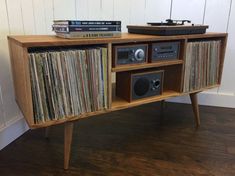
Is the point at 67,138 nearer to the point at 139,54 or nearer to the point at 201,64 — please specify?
the point at 139,54

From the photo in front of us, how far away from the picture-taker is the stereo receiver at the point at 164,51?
Result: 43.3 inches

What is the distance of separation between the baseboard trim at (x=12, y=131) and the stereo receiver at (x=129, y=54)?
0.67 meters

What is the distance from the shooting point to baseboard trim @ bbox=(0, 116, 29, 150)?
119 cm

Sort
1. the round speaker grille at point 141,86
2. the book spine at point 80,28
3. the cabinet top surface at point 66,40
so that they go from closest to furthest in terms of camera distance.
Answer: the cabinet top surface at point 66,40 → the book spine at point 80,28 → the round speaker grille at point 141,86

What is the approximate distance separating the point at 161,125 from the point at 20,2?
1.07m

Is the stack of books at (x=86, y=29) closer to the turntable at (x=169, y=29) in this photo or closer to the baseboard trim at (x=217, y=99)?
the turntable at (x=169, y=29)

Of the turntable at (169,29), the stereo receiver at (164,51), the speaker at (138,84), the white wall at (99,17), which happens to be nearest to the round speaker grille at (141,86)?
the speaker at (138,84)

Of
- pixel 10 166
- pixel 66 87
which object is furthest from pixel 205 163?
pixel 10 166

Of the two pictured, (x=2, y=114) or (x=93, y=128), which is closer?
(x=2, y=114)

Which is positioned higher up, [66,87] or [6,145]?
[66,87]

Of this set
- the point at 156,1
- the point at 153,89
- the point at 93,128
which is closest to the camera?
the point at 153,89

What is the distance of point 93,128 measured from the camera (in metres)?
1.43

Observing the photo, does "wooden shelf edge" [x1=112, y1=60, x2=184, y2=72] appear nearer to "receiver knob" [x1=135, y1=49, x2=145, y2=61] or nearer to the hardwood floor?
"receiver knob" [x1=135, y1=49, x2=145, y2=61]

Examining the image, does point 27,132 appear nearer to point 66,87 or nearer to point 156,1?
point 66,87
